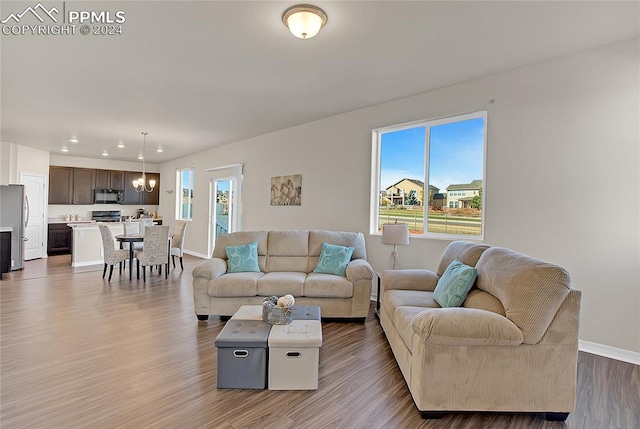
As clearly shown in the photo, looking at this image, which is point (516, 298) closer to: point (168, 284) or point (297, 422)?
point (297, 422)

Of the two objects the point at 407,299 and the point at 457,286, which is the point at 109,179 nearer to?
the point at 407,299

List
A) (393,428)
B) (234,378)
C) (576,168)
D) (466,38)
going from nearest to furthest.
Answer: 1. (393,428)
2. (234,378)
3. (466,38)
4. (576,168)

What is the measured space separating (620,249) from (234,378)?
11.4 ft

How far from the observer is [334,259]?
4016 mm

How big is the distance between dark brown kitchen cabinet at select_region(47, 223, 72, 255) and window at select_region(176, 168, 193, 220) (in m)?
2.80

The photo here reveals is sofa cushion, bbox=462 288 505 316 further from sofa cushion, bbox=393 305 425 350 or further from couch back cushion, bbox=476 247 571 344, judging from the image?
sofa cushion, bbox=393 305 425 350

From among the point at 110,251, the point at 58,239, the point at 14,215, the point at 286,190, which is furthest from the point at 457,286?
the point at 58,239

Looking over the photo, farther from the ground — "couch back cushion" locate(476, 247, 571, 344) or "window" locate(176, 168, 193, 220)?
"window" locate(176, 168, 193, 220)

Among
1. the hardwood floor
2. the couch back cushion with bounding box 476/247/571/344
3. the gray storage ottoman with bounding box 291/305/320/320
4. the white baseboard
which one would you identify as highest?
the couch back cushion with bounding box 476/247/571/344

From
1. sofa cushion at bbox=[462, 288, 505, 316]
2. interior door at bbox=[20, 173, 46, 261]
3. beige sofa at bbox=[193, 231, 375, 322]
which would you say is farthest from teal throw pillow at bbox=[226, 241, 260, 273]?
interior door at bbox=[20, 173, 46, 261]

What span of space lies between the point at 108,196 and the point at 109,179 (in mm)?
516

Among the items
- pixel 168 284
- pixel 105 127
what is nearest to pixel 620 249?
pixel 168 284

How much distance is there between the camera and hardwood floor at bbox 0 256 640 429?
197cm

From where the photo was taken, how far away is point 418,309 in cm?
259
